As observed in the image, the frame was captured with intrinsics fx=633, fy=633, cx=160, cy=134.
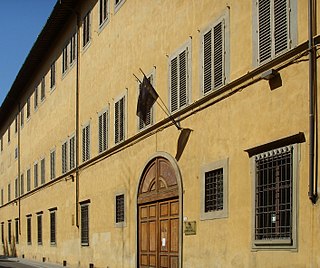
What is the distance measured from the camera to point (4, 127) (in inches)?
2120

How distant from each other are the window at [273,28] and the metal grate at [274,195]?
1.93 metres

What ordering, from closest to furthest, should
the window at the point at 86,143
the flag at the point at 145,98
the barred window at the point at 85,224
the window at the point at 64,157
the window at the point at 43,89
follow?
the flag at the point at 145,98, the barred window at the point at 85,224, the window at the point at 86,143, the window at the point at 64,157, the window at the point at 43,89

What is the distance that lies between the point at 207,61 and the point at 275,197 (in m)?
4.52

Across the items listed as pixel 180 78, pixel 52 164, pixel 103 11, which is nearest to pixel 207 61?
pixel 180 78

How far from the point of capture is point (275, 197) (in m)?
11.7

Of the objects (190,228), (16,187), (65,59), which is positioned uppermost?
(65,59)

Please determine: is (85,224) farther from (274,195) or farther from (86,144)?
(274,195)

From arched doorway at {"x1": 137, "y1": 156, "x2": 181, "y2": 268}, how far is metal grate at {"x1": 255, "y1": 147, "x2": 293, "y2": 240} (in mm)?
4375

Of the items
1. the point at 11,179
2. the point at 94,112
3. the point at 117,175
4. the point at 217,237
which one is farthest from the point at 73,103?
the point at 11,179

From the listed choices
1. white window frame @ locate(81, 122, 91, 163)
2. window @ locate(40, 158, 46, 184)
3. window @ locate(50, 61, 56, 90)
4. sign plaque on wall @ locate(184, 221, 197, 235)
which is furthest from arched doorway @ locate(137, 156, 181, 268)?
window @ locate(40, 158, 46, 184)

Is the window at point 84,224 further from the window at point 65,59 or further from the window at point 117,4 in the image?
the window at point 117,4

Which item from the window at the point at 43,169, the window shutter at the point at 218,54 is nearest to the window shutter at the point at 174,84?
the window shutter at the point at 218,54

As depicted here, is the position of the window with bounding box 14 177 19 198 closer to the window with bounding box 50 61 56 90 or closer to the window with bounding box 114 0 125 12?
the window with bounding box 50 61 56 90

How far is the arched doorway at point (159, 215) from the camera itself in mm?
16938
